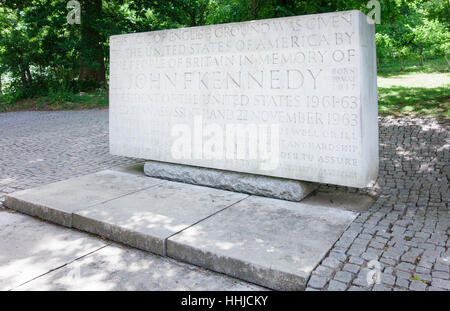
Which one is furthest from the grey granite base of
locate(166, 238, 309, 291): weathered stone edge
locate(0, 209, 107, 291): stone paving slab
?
locate(0, 209, 107, 291): stone paving slab

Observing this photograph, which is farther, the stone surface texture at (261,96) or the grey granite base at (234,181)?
the grey granite base at (234,181)

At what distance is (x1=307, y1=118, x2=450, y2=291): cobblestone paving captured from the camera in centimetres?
294

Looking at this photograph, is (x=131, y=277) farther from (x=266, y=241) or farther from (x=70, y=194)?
(x=70, y=194)

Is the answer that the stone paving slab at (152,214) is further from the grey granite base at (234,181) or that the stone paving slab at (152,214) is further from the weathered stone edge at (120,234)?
the grey granite base at (234,181)

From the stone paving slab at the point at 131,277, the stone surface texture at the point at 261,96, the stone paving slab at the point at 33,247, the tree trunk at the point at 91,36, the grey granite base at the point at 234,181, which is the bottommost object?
the stone paving slab at the point at 131,277

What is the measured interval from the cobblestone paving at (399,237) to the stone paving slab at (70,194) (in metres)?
2.76

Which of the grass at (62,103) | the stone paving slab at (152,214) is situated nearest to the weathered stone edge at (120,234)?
the stone paving slab at (152,214)

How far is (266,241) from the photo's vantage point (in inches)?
141

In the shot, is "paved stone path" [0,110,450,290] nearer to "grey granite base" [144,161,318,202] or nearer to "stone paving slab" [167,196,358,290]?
"stone paving slab" [167,196,358,290]

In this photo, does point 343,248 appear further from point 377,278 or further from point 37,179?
point 37,179

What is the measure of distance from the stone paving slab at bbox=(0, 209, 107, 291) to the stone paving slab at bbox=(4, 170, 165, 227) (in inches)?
5.3

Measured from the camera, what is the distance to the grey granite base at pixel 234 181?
4.79m

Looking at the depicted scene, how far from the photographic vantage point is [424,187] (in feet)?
17.1
